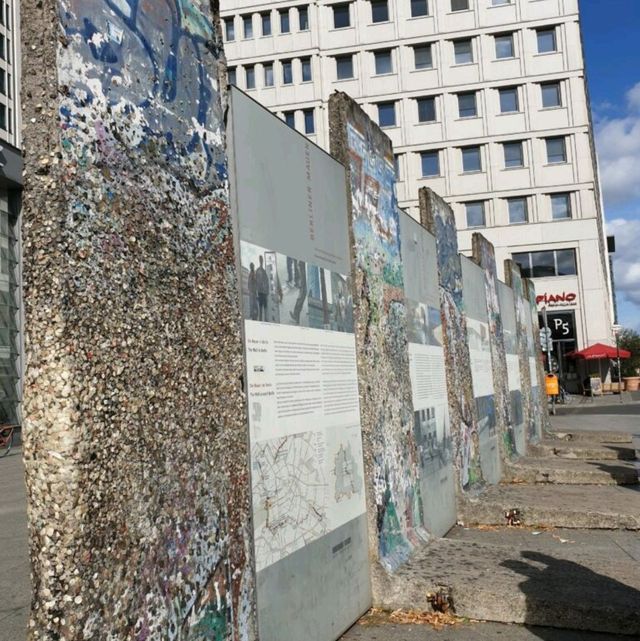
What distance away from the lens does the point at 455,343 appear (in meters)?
9.27

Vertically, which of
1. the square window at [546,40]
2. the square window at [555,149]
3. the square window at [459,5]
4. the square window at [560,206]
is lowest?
the square window at [560,206]

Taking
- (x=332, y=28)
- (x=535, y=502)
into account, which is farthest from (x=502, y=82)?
(x=535, y=502)

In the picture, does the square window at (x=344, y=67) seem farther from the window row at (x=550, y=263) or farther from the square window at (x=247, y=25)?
the window row at (x=550, y=263)

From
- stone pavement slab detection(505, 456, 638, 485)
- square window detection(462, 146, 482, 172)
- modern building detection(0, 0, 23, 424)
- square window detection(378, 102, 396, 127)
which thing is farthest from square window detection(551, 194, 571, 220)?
stone pavement slab detection(505, 456, 638, 485)

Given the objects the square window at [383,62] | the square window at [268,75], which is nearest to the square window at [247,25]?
the square window at [268,75]

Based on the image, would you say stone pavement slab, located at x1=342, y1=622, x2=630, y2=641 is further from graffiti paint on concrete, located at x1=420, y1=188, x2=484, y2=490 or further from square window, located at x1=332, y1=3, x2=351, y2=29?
square window, located at x1=332, y1=3, x2=351, y2=29

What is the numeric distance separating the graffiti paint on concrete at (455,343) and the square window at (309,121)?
105ft

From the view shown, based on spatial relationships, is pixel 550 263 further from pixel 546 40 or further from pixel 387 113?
pixel 387 113

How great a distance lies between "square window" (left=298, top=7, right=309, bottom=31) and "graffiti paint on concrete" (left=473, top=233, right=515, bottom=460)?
32107 millimetres

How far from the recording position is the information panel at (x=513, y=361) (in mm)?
13250

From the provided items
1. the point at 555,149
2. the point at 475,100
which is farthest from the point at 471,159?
the point at 555,149

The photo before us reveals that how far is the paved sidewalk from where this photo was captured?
197 inches

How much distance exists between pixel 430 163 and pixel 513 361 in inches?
1086

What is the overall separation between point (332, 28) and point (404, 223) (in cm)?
3694
